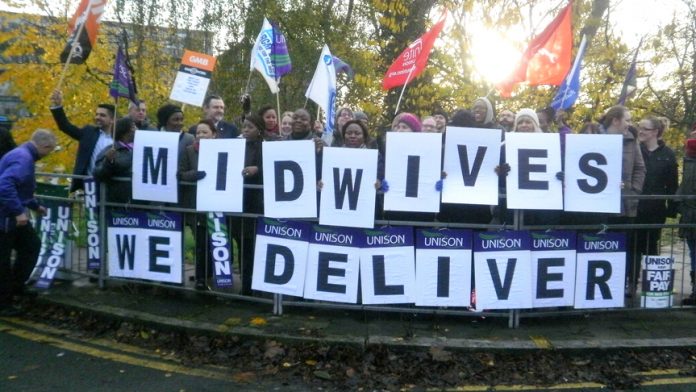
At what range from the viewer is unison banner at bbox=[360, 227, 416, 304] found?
598 centimetres

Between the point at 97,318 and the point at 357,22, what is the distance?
16345mm

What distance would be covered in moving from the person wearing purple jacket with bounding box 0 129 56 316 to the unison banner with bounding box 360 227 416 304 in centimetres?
355

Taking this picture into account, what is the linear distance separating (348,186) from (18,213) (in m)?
3.36

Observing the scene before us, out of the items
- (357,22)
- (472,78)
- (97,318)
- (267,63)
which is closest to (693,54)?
(357,22)

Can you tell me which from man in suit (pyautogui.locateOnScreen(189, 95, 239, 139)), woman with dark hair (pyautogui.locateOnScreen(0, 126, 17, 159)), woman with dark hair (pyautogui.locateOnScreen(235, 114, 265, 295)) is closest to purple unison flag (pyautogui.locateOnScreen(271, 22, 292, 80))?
man in suit (pyautogui.locateOnScreen(189, 95, 239, 139))

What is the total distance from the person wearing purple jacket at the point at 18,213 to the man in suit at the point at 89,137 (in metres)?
0.83

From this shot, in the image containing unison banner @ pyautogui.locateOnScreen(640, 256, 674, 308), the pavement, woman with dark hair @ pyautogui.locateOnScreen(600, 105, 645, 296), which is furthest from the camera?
woman with dark hair @ pyautogui.locateOnScreen(600, 105, 645, 296)

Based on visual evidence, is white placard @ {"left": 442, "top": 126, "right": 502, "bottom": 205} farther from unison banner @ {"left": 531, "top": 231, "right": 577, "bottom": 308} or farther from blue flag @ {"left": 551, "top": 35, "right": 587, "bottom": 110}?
blue flag @ {"left": 551, "top": 35, "right": 587, "bottom": 110}

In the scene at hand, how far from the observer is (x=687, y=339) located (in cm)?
572

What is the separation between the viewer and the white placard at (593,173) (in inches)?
234

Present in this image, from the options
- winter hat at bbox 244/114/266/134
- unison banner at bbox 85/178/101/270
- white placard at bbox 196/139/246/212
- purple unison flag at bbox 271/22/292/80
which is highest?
purple unison flag at bbox 271/22/292/80

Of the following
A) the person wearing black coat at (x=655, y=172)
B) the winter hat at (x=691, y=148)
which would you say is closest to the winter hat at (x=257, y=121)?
the person wearing black coat at (x=655, y=172)

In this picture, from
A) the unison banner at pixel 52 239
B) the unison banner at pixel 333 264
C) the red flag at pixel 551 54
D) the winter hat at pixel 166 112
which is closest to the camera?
the unison banner at pixel 333 264

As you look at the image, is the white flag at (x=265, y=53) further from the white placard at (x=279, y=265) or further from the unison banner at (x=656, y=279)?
the unison banner at (x=656, y=279)
